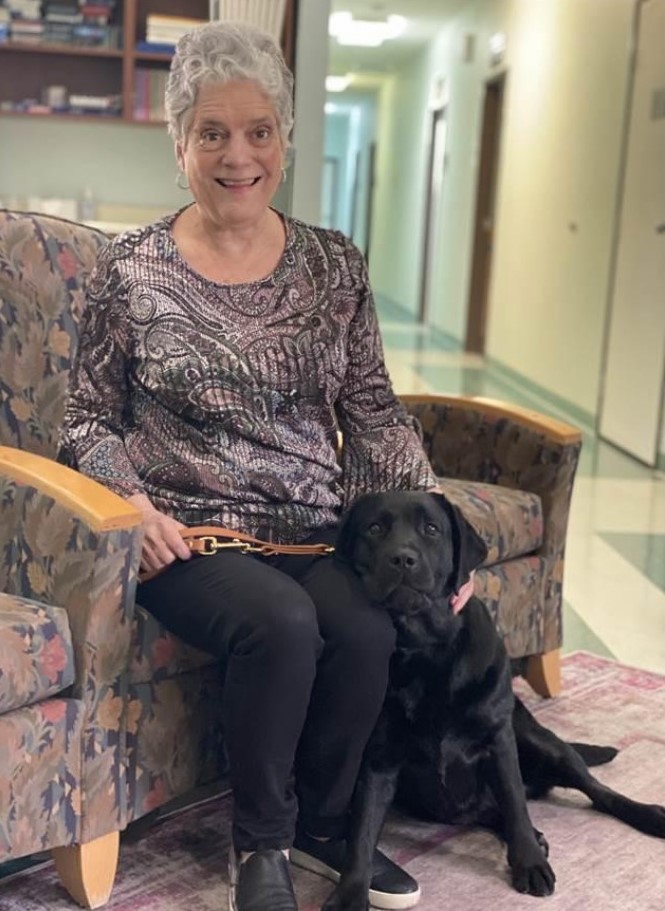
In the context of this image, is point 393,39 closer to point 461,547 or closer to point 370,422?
point 370,422

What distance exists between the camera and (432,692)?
66.9 inches

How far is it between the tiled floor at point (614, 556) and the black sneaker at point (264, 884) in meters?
1.37

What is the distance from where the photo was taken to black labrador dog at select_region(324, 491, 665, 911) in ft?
5.34

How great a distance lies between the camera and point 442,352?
8820mm

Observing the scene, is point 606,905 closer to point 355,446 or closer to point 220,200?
point 355,446

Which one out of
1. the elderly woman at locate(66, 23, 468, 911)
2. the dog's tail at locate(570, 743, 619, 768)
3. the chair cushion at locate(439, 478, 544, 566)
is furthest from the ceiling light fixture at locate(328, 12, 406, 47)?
the dog's tail at locate(570, 743, 619, 768)

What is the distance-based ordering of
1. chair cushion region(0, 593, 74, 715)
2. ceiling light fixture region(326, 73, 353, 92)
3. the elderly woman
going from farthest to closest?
ceiling light fixture region(326, 73, 353, 92), the elderly woman, chair cushion region(0, 593, 74, 715)

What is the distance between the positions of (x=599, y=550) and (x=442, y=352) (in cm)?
522

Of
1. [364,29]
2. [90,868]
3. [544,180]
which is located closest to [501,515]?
[90,868]

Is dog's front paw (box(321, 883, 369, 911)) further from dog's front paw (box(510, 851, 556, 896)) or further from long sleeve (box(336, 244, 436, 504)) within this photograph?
long sleeve (box(336, 244, 436, 504))

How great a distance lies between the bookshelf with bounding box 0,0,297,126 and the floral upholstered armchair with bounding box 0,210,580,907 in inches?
115

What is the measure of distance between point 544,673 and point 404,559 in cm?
98

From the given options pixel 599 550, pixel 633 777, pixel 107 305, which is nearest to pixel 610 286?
pixel 599 550

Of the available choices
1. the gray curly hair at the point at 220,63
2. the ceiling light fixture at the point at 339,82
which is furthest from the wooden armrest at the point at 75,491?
the ceiling light fixture at the point at 339,82
